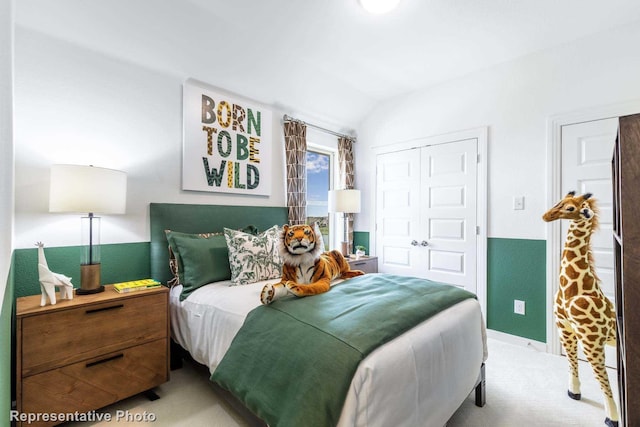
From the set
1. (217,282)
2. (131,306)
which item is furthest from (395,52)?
(131,306)

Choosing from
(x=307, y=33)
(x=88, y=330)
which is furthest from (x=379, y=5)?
(x=88, y=330)

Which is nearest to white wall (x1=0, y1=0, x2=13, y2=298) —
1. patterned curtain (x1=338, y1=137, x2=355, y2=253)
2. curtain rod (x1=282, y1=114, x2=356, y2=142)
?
curtain rod (x1=282, y1=114, x2=356, y2=142)

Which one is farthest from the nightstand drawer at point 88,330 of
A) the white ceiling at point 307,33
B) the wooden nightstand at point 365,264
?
the wooden nightstand at point 365,264

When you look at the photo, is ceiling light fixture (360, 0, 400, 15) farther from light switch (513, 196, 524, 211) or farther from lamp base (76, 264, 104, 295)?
lamp base (76, 264, 104, 295)

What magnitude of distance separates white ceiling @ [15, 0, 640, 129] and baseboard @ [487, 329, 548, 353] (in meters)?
2.67

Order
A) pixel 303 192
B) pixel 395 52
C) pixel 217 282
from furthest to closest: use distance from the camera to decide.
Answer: pixel 303 192, pixel 395 52, pixel 217 282

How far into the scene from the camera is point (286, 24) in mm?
2309

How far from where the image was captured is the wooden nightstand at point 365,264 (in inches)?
129

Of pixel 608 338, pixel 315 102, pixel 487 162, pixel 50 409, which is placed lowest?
pixel 50 409

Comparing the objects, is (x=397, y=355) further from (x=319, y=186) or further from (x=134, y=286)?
(x=319, y=186)

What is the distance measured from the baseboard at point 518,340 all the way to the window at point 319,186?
2.07m

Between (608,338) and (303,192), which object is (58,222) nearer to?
(303,192)

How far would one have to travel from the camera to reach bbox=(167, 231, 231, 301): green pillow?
2.11m

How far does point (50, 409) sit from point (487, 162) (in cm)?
375
